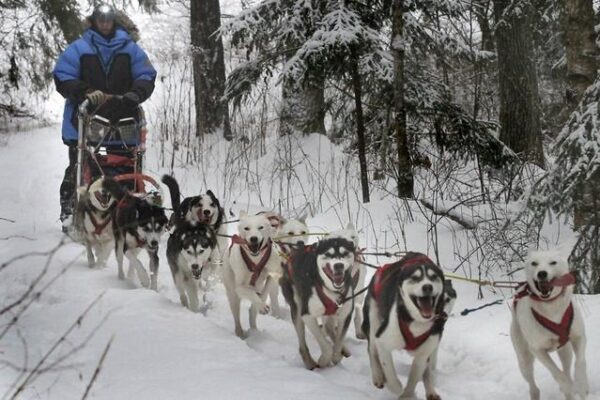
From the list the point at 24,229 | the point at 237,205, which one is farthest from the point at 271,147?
the point at 24,229

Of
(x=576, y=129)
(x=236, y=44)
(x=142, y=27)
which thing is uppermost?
(x=142, y=27)

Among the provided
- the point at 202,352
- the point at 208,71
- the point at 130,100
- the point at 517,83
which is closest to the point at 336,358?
the point at 202,352

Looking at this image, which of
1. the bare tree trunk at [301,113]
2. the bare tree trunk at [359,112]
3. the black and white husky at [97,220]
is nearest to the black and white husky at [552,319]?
the black and white husky at [97,220]

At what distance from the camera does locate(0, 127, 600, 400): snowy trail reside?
10.6ft

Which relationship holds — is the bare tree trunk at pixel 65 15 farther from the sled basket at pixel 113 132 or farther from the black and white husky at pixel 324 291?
the black and white husky at pixel 324 291

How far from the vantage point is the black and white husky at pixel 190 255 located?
5.04 m

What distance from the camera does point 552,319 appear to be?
321cm

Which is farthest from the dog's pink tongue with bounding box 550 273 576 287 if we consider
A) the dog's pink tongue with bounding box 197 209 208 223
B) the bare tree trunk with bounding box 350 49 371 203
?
the bare tree trunk with bounding box 350 49 371 203

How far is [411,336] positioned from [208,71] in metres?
7.83

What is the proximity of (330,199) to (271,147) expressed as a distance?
2362 millimetres

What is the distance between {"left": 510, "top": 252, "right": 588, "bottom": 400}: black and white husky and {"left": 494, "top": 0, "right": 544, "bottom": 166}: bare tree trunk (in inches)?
218

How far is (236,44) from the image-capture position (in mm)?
7129

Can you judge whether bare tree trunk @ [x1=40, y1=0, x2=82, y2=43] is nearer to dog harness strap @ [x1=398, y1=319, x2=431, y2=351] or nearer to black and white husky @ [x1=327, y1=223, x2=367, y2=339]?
black and white husky @ [x1=327, y1=223, x2=367, y2=339]

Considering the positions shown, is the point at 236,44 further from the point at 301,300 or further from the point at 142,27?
the point at 142,27
